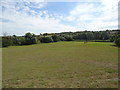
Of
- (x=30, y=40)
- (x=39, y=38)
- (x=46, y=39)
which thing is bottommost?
(x=30, y=40)

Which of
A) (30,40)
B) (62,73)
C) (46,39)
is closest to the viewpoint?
(62,73)

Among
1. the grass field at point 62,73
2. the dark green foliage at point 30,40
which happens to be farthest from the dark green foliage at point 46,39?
the grass field at point 62,73

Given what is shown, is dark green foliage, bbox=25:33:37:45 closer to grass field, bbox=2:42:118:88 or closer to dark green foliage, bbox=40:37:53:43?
dark green foliage, bbox=40:37:53:43

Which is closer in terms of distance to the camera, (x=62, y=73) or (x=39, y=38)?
(x=62, y=73)

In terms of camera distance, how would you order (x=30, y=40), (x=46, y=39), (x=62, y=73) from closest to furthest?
(x=62, y=73) < (x=30, y=40) < (x=46, y=39)

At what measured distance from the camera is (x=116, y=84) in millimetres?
4191

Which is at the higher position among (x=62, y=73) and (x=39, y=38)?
(x=39, y=38)

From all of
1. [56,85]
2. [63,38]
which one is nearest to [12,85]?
[56,85]

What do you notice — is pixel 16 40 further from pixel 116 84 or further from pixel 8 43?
pixel 116 84

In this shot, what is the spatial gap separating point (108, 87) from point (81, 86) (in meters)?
1.14

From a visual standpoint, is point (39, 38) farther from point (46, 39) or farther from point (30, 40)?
point (30, 40)

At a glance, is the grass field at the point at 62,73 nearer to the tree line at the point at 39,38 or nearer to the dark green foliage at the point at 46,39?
the tree line at the point at 39,38

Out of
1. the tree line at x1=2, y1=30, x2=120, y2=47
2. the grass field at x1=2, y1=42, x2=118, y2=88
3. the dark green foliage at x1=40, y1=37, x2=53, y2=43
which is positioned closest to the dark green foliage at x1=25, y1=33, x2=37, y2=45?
the tree line at x1=2, y1=30, x2=120, y2=47

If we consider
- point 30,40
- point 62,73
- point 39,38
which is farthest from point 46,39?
point 62,73
